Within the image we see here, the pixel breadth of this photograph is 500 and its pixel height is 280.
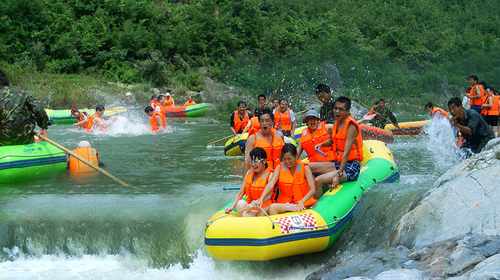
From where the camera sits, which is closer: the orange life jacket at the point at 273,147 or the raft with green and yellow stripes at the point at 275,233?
the raft with green and yellow stripes at the point at 275,233

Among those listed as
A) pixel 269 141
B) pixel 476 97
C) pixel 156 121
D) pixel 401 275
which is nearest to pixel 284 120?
pixel 269 141

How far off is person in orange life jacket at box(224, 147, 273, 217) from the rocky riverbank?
31.8 inches

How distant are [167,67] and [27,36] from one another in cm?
682

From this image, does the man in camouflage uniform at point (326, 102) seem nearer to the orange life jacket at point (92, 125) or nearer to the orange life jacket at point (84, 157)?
the orange life jacket at point (84, 157)

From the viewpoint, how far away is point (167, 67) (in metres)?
23.6

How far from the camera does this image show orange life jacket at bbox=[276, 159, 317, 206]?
4.59 metres

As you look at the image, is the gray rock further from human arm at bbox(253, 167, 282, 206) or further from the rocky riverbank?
human arm at bbox(253, 167, 282, 206)

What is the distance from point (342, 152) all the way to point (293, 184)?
34.4 inches

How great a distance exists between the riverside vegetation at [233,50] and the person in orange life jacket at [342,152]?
1555 cm

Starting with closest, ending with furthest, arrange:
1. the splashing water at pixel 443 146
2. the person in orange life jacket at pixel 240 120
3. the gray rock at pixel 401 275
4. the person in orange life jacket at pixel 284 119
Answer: the gray rock at pixel 401 275 < the splashing water at pixel 443 146 < the person in orange life jacket at pixel 284 119 < the person in orange life jacket at pixel 240 120

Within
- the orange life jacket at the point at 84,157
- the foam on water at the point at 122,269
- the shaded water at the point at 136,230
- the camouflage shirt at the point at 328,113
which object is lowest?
the foam on water at the point at 122,269

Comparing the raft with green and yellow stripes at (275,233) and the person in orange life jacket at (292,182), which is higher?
the person in orange life jacket at (292,182)

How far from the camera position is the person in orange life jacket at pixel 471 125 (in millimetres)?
6188

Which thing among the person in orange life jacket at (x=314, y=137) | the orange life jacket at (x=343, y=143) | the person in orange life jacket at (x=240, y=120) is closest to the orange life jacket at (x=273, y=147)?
the person in orange life jacket at (x=314, y=137)
